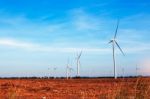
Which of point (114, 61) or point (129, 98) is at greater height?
point (114, 61)

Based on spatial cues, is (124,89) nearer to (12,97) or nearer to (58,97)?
(12,97)

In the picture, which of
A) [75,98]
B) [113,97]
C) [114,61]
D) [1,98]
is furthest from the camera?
[114,61]

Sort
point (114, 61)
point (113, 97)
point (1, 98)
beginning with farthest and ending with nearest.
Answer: point (114, 61)
point (1, 98)
point (113, 97)

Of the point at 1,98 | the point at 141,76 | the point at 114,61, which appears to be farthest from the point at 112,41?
the point at 141,76

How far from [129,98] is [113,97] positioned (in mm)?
669

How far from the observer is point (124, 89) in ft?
54.3

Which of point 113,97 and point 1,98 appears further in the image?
point 1,98

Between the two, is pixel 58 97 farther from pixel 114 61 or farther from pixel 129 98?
pixel 114 61

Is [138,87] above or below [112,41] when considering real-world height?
below

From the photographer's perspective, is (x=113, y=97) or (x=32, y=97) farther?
(x=32, y=97)

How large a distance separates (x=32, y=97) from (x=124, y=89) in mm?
12855

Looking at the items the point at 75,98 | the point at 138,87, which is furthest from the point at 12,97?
the point at 75,98

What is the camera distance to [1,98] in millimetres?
24484

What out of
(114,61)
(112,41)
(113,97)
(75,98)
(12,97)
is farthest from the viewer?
(114,61)
